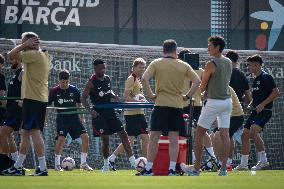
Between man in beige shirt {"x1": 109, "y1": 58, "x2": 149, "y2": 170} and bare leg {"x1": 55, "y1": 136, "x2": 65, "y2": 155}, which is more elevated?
Answer: man in beige shirt {"x1": 109, "y1": 58, "x2": 149, "y2": 170}

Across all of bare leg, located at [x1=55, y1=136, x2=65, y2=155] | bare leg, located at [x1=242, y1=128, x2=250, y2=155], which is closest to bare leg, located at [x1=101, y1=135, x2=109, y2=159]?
bare leg, located at [x1=55, y1=136, x2=65, y2=155]

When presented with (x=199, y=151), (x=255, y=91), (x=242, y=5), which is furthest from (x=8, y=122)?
(x=242, y=5)

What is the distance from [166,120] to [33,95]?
2.01m

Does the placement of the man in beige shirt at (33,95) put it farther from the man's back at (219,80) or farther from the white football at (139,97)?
the white football at (139,97)

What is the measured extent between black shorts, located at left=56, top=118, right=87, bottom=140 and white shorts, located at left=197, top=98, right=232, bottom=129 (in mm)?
6200

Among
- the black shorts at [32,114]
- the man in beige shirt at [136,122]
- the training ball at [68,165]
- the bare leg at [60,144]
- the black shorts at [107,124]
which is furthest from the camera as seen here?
the bare leg at [60,144]

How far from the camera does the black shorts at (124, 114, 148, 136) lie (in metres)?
23.9

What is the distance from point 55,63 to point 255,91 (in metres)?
5.89

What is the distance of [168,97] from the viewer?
18625 mm

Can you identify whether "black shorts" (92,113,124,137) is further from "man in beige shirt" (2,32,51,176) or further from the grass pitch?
the grass pitch

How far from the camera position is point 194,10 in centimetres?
2745

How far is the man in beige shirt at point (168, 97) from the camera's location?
60.8 ft

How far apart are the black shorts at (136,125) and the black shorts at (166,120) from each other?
5.24 m

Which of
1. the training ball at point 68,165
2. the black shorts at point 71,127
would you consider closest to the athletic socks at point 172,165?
the training ball at point 68,165
